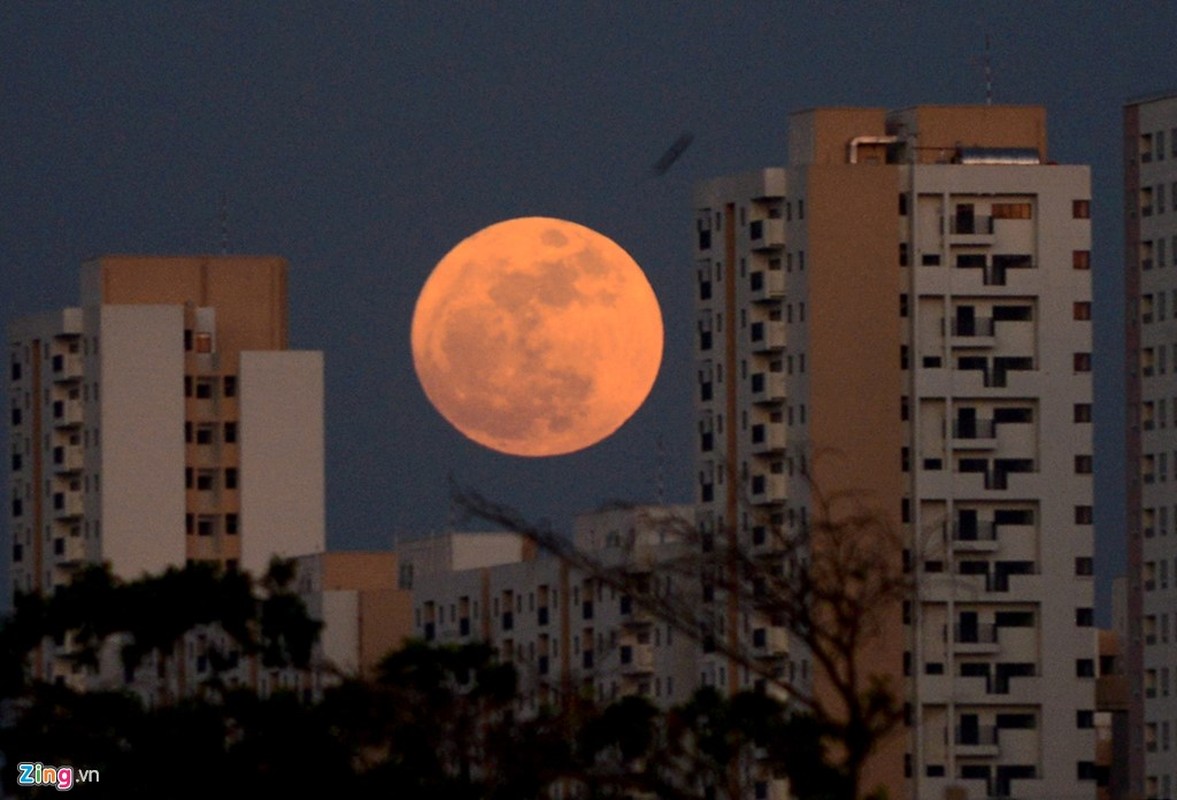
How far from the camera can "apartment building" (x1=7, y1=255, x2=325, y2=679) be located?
144 m

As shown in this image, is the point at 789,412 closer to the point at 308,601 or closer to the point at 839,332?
the point at 839,332

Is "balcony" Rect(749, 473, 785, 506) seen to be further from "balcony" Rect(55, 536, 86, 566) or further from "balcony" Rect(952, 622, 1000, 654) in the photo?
"balcony" Rect(55, 536, 86, 566)

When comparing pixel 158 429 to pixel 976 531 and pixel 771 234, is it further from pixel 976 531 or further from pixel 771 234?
pixel 976 531

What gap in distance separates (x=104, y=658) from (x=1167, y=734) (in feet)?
157

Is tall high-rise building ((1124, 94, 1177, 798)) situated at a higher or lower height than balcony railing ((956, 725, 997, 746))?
higher

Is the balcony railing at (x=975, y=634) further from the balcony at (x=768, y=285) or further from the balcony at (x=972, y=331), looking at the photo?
the balcony at (x=768, y=285)

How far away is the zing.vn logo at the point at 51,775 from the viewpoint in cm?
5378

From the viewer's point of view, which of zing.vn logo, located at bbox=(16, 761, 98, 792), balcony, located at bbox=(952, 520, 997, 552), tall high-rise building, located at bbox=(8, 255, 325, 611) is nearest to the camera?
zing.vn logo, located at bbox=(16, 761, 98, 792)

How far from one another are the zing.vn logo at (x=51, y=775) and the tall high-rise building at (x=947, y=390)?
56.3m

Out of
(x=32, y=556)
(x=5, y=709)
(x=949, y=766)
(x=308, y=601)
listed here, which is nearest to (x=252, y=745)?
(x=5, y=709)

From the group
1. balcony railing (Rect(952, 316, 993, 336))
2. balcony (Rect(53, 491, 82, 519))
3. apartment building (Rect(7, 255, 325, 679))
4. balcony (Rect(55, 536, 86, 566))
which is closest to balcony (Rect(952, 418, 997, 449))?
balcony railing (Rect(952, 316, 993, 336))

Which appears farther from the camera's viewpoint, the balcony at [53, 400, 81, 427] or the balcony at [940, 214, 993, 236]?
the balcony at [53, 400, 81, 427]

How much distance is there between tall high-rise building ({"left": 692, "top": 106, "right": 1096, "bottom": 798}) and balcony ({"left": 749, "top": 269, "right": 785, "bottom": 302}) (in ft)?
0.33

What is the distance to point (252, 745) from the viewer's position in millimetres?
52688
